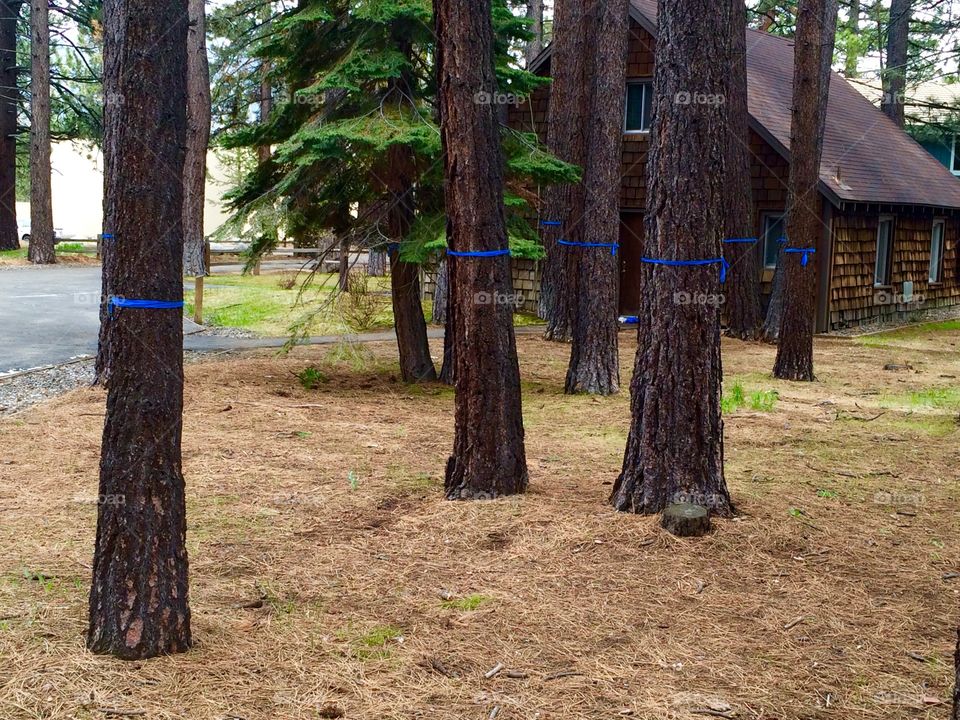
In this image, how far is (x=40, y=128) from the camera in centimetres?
3175

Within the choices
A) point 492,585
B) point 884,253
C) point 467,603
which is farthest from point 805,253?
point 467,603

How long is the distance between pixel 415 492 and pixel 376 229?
5.61 m

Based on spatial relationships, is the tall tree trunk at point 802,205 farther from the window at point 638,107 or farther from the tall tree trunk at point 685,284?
the tall tree trunk at point 685,284

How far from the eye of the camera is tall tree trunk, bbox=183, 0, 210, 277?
27422 mm

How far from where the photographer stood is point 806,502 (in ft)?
25.4

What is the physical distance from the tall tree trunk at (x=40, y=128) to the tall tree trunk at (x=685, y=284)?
90.8 feet

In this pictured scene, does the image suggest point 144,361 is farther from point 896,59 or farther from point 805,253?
point 896,59

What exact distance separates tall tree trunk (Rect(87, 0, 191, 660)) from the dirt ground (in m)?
0.30

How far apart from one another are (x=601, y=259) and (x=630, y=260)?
11.1 m

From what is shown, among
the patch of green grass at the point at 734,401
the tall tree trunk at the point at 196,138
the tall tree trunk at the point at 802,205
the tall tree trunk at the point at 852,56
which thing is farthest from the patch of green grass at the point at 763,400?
the tall tree trunk at the point at 852,56

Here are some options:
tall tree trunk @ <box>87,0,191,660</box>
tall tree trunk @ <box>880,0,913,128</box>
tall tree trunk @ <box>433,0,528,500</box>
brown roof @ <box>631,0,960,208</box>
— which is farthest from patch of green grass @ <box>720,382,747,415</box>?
tall tree trunk @ <box>880,0,913,128</box>

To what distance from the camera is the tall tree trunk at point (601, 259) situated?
12680mm

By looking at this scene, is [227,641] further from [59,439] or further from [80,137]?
[80,137]

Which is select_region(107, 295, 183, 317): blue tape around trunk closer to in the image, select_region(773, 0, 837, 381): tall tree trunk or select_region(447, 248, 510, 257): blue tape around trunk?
select_region(447, 248, 510, 257): blue tape around trunk
